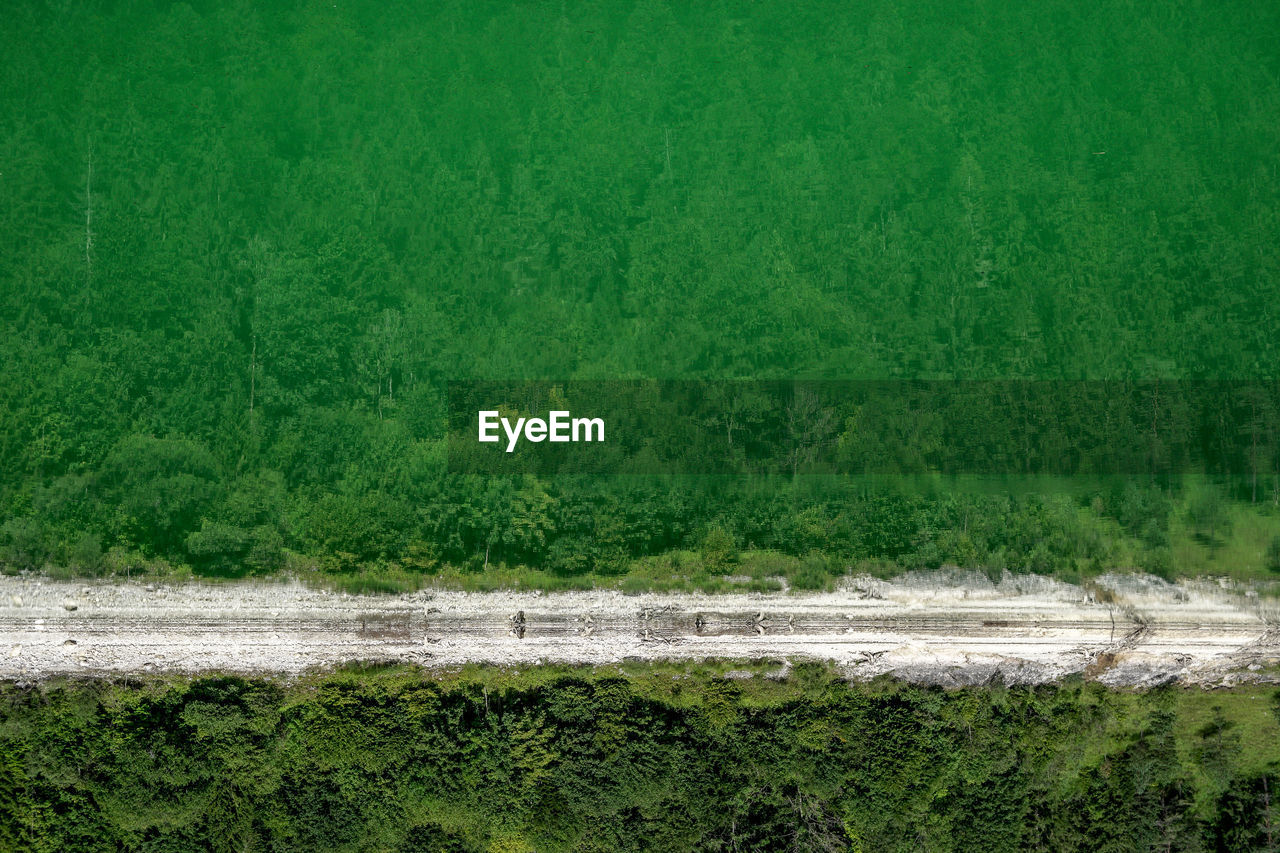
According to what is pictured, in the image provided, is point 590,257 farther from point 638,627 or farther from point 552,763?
point 552,763

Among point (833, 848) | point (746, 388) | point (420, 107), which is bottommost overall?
point (833, 848)

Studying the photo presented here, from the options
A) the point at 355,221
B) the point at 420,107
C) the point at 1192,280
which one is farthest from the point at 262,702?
the point at 1192,280

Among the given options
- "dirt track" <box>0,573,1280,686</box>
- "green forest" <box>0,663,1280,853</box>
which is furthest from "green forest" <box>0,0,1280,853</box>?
"dirt track" <box>0,573,1280,686</box>

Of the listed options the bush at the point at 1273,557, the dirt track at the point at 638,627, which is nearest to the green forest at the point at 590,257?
the bush at the point at 1273,557

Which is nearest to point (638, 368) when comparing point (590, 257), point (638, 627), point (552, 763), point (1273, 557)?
point (590, 257)

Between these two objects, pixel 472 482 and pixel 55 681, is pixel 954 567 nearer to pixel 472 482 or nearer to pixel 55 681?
pixel 472 482

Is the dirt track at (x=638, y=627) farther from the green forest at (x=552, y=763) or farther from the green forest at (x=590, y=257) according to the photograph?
the green forest at (x=590, y=257)
